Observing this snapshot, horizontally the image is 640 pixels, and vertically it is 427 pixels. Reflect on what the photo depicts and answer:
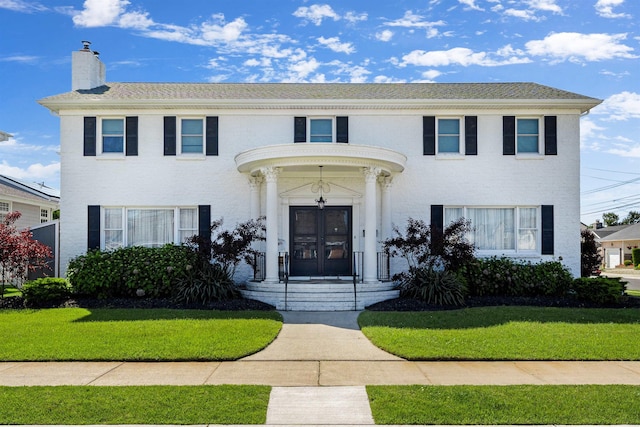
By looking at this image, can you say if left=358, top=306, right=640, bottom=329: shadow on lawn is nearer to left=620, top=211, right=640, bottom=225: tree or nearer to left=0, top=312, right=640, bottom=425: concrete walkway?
left=0, top=312, right=640, bottom=425: concrete walkway

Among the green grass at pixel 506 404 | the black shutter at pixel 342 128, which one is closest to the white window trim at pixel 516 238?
the black shutter at pixel 342 128

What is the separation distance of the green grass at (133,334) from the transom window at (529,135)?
31.2 ft

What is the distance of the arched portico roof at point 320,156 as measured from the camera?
1279 cm

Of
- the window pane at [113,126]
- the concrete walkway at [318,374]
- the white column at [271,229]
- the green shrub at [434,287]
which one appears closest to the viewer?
the concrete walkway at [318,374]

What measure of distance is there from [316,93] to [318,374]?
10.9 m

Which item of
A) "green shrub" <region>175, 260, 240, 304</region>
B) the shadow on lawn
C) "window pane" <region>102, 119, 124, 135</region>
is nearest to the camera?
the shadow on lawn

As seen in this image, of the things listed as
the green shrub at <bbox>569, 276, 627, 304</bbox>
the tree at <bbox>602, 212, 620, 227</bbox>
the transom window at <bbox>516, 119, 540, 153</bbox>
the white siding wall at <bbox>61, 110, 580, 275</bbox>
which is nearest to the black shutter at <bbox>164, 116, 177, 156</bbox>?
the white siding wall at <bbox>61, 110, 580, 275</bbox>

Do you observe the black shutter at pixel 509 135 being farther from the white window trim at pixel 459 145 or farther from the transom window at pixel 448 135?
the transom window at pixel 448 135

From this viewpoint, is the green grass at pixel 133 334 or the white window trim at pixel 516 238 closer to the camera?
the green grass at pixel 133 334

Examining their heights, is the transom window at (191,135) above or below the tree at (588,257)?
above

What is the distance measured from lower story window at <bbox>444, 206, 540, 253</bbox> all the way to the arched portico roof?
3.43 m

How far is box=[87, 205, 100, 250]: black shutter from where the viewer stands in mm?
14820

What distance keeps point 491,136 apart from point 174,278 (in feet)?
33.7

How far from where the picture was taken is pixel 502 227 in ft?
50.1
